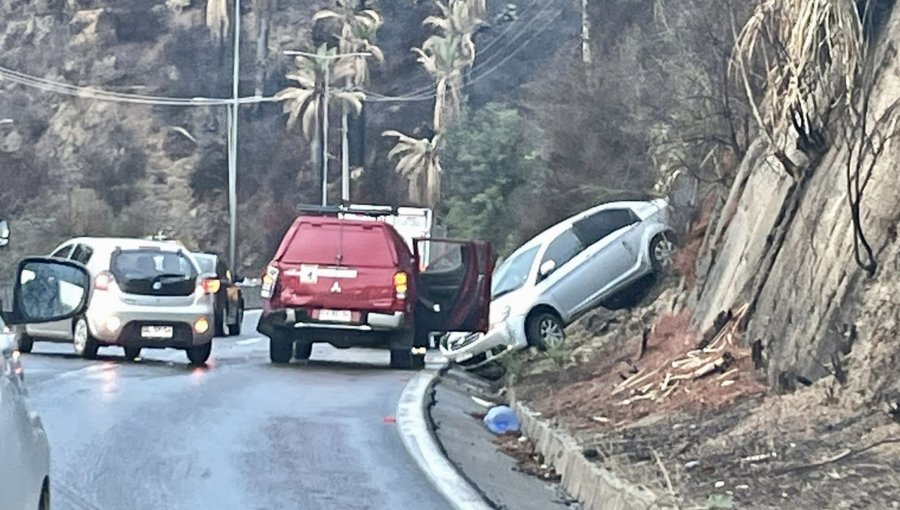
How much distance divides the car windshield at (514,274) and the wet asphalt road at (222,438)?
311cm

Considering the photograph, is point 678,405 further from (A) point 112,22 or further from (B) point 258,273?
(A) point 112,22

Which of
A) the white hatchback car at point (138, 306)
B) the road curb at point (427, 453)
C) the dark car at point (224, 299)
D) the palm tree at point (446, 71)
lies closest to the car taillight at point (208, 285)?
the white hatchback car at point (138, 306)

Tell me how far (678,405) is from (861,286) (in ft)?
6.63

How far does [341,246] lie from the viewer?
22328 millimetres

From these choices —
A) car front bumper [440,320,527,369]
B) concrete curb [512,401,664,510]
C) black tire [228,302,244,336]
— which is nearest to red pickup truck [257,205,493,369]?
car front bumper [440,320,527,369]

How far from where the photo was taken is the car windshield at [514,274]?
24.2 metres

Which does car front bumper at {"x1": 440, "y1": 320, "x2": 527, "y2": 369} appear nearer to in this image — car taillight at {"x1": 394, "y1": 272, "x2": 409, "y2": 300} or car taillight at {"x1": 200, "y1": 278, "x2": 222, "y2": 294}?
car taillight at {"x1": 394, "y1": 272, "x2": 409, "y2": 300}

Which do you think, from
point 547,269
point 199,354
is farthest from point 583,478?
point 547,269

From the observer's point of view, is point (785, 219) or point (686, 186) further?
point (686, 186)

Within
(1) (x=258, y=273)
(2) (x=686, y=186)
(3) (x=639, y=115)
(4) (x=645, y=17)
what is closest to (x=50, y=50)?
(1) (x=258, y=273)

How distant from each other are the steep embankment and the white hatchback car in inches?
328

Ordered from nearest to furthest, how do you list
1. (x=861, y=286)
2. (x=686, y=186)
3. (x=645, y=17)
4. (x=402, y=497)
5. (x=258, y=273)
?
(x=402, y=497) < (x=861, y=286) < (x=686, y=186) < (x=645, y=17) < (x=258, y=273)

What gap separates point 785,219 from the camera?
48.8 ft

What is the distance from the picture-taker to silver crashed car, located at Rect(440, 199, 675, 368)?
76.2 feet
